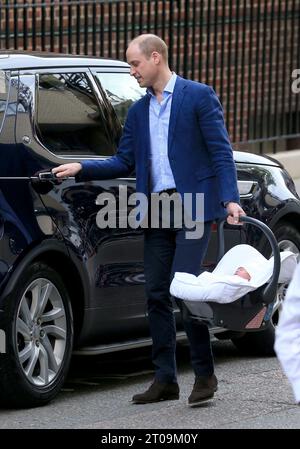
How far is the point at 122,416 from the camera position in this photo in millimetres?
6852

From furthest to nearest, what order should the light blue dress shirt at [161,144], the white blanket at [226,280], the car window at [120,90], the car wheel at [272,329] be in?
the car wheel at [272,329], the car window at [120,90], the light blue dress shirt at [161,144], the white blanket at [226,280]

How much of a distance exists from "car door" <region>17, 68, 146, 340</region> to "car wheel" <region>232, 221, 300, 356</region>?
1.09 m

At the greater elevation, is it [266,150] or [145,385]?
[145,385]

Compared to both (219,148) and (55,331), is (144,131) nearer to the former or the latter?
(219,148)

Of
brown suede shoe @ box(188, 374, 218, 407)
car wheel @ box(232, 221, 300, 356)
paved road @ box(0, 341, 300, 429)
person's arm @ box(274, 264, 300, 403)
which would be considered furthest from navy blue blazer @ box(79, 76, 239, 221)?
person's arm @ box(274, 264, 300, 403)

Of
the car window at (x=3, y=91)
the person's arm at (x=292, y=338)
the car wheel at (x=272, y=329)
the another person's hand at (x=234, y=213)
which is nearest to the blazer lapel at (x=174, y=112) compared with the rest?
the another person's hand at (x=234, y=213)

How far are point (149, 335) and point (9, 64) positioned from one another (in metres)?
1.73

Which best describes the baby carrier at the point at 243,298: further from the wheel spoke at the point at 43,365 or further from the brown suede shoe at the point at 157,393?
the wheel spoke at the point at 43,365

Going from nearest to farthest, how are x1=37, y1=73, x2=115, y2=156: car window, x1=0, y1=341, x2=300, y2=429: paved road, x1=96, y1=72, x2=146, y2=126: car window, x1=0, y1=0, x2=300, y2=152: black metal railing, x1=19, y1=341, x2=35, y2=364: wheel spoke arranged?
x1=0, y1=341, x2=300, y2=429: paved road, x1=19, y1=341, x2=35, y2=364: wheel spoke, x1=37, y1=73, x2=115, y2=156: car window, x1=96, y1=72, x2=146, y2=126: car window, x1=0, y1=0, x2=300, y2=152: black metal railing

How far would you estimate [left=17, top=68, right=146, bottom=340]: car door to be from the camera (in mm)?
7142

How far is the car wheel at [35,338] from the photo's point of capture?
6.77 m

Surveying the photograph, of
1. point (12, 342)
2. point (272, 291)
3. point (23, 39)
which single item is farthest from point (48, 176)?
point (23, 39)

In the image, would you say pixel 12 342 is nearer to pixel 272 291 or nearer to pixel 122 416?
pixel 122 416

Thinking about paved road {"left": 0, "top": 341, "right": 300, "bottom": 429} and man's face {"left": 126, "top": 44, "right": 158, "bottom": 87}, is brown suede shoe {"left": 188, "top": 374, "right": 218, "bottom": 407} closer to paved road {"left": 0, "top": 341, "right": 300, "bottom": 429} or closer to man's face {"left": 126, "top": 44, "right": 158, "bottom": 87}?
paved road {"left": 0, "top": 341, "right": 300, "bottom": 429}
